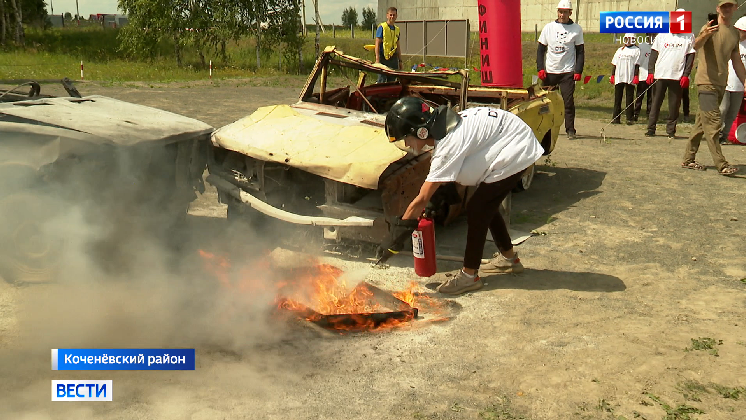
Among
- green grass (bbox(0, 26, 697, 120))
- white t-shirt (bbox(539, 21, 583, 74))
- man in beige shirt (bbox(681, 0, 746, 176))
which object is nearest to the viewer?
man in beige shirt (bbox(681, 0, 746, 176))

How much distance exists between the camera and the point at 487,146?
4871 mm

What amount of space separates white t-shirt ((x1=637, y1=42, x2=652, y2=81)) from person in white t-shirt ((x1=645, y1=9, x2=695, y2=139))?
6.57 feet

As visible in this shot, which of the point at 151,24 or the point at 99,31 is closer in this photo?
the point at 151,24

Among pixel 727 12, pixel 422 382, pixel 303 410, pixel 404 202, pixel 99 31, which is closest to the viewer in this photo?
pixel 303 410

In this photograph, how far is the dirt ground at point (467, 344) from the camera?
3592 mm

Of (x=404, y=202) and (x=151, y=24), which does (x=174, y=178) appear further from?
(x=151, y=24)

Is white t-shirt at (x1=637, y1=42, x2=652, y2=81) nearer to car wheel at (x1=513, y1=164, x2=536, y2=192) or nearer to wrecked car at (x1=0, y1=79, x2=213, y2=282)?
car wheel at (x1=513, y1=164, x2=536, y2=192)

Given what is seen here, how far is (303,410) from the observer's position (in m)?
3.53

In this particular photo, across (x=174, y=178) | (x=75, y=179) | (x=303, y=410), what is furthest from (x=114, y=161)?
(x=303, y=410)

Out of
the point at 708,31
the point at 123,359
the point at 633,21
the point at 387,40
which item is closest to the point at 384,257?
the point at 123,359

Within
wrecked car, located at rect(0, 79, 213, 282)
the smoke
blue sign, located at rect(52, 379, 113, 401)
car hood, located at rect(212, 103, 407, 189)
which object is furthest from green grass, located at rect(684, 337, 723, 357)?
wrecked car, located at rect(0, 79, 213, 282)

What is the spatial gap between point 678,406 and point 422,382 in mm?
1308

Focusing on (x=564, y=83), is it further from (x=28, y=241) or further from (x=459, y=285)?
(x=28, y=241)

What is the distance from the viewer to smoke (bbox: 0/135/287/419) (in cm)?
432
